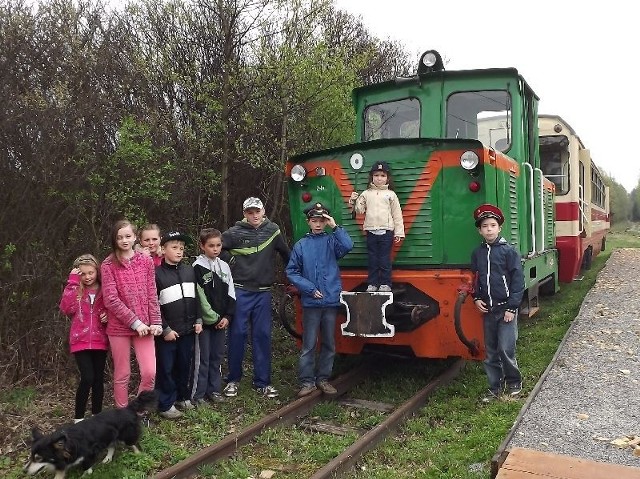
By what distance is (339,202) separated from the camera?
597 cm

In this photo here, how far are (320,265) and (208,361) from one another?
4.40ft

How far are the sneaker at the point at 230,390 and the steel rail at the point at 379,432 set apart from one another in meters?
1.52

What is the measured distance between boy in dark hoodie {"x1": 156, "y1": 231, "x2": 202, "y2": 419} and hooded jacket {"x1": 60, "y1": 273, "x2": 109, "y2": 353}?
1.78 ft

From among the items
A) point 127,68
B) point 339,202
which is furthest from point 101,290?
point 127,68

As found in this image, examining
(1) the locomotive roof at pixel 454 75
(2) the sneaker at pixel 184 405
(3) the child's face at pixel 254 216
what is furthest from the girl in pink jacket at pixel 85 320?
(1) the locomotive roof at pixel 454 75

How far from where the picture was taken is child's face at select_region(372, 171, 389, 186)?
536 centimetres

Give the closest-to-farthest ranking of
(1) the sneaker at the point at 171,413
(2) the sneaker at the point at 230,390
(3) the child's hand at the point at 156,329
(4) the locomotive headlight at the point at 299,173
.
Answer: (3) the child's hand at the point at 156,329
(1) the sneaker at the point at 171,413
(2) the sneaker at the point at 230,390
(4) the locomotive headlight at the point at 299,173

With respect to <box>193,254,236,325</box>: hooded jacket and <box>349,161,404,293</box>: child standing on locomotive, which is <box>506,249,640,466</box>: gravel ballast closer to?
<box>349,161,404,293</box>: child standing on locomotive

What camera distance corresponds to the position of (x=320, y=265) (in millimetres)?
5391

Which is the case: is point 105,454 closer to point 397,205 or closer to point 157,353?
point 157,353

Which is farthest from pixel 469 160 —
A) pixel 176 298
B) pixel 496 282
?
pixel 176 298

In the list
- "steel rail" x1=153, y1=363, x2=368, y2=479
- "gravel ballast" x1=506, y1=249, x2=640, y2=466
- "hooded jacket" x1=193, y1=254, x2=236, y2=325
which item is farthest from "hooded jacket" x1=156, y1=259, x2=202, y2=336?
"gravel ballast" x1=506, y1=249, x2=640, y2=466

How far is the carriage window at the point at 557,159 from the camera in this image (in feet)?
36.0

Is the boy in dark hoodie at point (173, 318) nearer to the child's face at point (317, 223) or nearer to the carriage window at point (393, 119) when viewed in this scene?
the child's face at point (317, 223)
